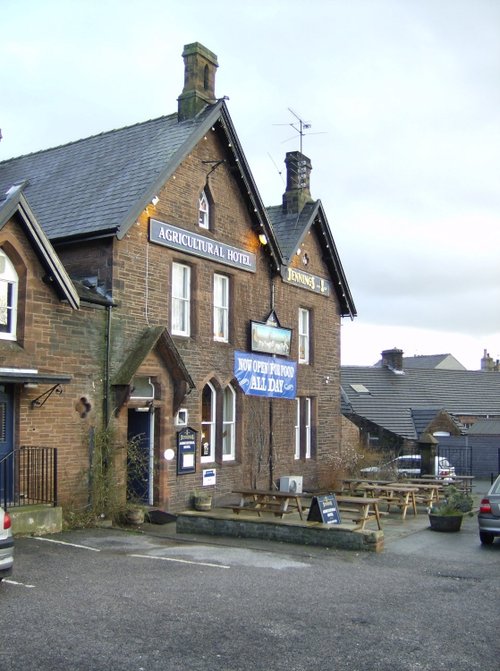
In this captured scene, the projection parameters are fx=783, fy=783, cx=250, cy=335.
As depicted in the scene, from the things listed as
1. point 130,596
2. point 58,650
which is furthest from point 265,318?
point 58,650

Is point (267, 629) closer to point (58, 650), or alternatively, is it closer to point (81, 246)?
point (58, 650)

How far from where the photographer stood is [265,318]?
72.6 feet

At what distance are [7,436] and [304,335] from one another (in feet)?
42.1

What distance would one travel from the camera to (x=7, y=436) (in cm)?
1417

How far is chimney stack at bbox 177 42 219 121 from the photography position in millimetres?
19938

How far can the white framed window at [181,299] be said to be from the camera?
61.7 feet

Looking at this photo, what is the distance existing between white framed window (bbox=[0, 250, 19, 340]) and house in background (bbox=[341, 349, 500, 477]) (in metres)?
19.6

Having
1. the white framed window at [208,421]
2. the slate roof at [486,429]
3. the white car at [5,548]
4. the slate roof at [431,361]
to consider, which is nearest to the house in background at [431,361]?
the slate roof at [431,361]

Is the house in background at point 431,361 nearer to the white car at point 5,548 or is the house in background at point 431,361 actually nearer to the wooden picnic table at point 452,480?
the wooden picnic table at point 452,480

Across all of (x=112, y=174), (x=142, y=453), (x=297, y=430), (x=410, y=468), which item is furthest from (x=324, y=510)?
(x=410, y=468)

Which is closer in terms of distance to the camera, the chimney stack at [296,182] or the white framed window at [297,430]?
the white framed window at [297,430]

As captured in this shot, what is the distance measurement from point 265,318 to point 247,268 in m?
1.69

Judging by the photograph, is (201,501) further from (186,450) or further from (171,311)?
(171,311)

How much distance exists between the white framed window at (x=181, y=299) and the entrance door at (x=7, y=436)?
17.3 feet
